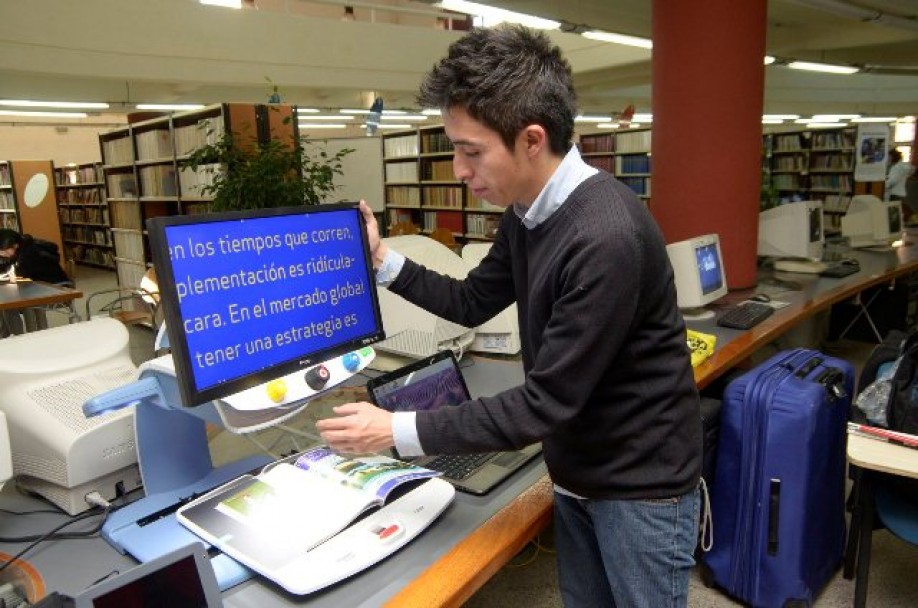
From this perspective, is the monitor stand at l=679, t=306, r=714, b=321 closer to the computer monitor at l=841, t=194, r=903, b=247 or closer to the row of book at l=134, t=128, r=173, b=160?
the computer monitor at l=841, t=194, r=903, b=247

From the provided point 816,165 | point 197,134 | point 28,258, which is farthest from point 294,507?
point 816,165

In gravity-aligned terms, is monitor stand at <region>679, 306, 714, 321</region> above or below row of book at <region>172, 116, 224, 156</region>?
below

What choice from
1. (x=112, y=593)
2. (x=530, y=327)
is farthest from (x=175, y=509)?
(x=530, y=327)

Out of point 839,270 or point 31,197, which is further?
point 31,197

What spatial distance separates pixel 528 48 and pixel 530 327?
17.6 inches

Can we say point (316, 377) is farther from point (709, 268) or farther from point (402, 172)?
point (402, 172)

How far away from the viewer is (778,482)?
1.99 metres

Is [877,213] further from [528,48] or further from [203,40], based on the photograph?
[203,40]

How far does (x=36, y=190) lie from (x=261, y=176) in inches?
350

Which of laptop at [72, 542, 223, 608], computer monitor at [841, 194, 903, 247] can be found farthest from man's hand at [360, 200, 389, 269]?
computer monitor at [841, 194, 903, 247]

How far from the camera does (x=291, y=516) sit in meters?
1.13

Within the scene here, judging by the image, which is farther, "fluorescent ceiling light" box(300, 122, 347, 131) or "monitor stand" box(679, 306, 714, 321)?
"fluorescent ceiling light" box(300, 122, 347, 131)

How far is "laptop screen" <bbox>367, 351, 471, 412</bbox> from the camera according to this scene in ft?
4.66

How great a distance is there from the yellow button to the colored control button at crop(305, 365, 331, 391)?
0.17ft
